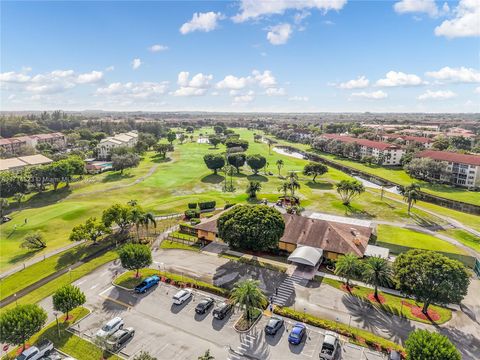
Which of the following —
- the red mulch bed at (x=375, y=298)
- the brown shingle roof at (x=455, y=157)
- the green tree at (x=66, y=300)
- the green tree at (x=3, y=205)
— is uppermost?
the brown shingle roof at (x=455, y=157)

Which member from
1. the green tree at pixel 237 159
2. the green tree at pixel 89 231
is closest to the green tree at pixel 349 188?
the green tree at pixel 237 159

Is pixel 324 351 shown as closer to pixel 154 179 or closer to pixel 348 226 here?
pixel 348 226

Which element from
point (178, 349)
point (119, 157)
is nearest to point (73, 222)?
point (178, 349)

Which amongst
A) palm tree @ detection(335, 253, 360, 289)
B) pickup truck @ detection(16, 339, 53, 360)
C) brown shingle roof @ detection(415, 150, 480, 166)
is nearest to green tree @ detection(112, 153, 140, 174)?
pickup truck @ detection(16, 339, 53, 360)

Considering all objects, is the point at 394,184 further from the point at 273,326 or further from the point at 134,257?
the point at 134,257

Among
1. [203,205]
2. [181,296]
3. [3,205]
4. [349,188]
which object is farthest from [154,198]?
[181,296]

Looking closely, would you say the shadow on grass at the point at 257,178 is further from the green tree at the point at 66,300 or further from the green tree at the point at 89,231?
the green tree at the point at 66,300
